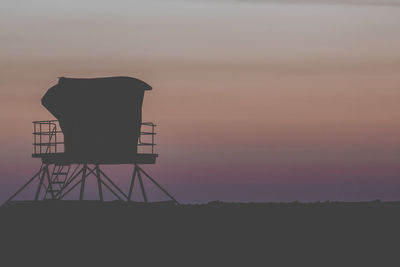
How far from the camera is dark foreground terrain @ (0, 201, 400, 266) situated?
90.5ft

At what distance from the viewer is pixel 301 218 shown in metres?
37.4

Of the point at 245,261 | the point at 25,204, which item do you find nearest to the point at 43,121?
the point at 25,204

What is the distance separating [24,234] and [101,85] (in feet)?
24.1

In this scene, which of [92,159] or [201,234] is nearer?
[201,234]

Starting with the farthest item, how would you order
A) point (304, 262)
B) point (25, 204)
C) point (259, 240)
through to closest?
point (25, 204)
point (259, 240)
point (304, 262)

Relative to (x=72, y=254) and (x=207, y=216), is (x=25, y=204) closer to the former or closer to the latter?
(x=207, y=216)

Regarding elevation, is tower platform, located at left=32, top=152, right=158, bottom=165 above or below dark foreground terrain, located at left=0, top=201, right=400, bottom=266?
above

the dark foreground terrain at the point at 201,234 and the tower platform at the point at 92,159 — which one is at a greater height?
the tower platform at the point at 92,159

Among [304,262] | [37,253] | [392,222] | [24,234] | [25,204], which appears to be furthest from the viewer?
[25,204]

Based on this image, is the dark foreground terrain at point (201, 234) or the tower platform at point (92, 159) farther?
the tower platform at point (92, 159)

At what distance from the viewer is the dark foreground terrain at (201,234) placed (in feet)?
90.5

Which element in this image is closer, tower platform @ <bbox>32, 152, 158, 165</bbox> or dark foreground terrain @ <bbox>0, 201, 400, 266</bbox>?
dark foreground terrain @ <bbox>0, 201, 400, 266</bbox>

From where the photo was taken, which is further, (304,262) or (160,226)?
(160,226)

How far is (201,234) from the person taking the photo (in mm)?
32562
